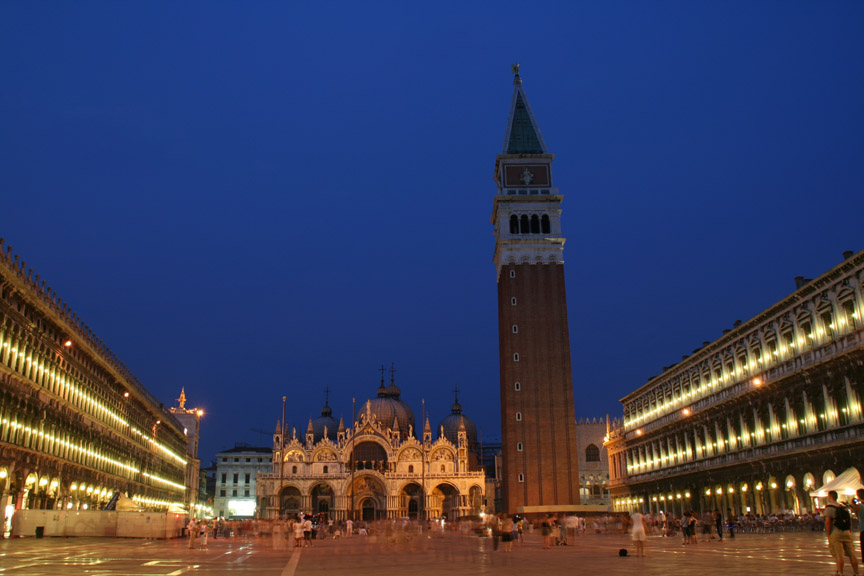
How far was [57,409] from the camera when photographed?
4528 cm

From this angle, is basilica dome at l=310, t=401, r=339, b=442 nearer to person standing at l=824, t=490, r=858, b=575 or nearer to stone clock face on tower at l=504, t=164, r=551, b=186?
stone clock face on tower at l=504, t=164, r=551, b=186

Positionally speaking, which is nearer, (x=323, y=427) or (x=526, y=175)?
(x=526, y=175)

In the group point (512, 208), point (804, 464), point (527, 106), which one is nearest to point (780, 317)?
point (804, 464)

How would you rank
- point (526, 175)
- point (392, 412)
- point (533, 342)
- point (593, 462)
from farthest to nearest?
1. point (392, 412)
2. point (593, 462)
3. point (526, 175)
4. point (533, 342)

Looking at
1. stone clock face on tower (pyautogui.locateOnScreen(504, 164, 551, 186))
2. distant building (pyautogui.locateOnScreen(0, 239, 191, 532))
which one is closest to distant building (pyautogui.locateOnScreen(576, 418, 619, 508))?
stone clock face on tower (pyautogui.locateOnScreen(504, 164, 551, 186))

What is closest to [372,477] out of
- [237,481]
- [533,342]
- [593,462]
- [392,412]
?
[392,412]

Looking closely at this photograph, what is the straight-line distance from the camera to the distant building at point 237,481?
137 m

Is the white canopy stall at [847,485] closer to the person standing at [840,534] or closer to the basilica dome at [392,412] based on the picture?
the person standing at [840,534]

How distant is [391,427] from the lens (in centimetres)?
12138

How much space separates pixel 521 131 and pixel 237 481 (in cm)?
8450

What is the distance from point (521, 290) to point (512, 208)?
9973 mm

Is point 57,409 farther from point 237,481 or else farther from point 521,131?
point 237,481

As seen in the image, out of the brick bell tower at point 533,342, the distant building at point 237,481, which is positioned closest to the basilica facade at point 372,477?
the brick bell tower at point 533,342

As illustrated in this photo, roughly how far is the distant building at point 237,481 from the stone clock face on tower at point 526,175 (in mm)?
75604
